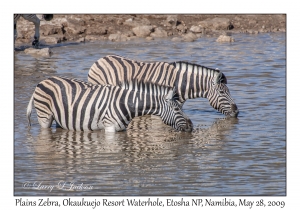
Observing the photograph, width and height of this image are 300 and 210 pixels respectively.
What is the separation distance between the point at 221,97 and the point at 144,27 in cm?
1067

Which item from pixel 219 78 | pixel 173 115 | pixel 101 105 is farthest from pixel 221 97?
pixel 101 105

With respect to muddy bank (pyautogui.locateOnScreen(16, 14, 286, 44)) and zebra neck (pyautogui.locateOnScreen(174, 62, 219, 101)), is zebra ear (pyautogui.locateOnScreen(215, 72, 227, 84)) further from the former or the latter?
muddy bank (pyautogui.locateOnScreen(16, 14, 286, 44))

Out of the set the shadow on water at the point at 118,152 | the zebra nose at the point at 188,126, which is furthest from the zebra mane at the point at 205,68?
the zebra nose at the point at 188,126

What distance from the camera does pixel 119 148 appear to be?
12242mm

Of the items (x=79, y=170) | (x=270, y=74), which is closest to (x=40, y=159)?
(x=79, y=170)

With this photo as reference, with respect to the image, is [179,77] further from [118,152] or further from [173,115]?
[118,152]

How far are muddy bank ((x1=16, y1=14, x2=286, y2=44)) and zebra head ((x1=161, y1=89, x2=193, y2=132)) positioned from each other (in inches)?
432

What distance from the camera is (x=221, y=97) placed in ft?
47.0

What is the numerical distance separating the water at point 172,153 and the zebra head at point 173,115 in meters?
0.21

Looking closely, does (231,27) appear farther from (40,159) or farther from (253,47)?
(40,159)

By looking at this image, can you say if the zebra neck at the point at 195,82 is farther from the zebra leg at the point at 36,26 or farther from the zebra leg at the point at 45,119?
the zebra leg at the point at 36,26

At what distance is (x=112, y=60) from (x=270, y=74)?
18.0 ft

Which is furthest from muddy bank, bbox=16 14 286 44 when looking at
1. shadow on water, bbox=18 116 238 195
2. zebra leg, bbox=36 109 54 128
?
zebra leg, bbox=36 109 54 128

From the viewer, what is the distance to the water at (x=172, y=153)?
33.6 ft
